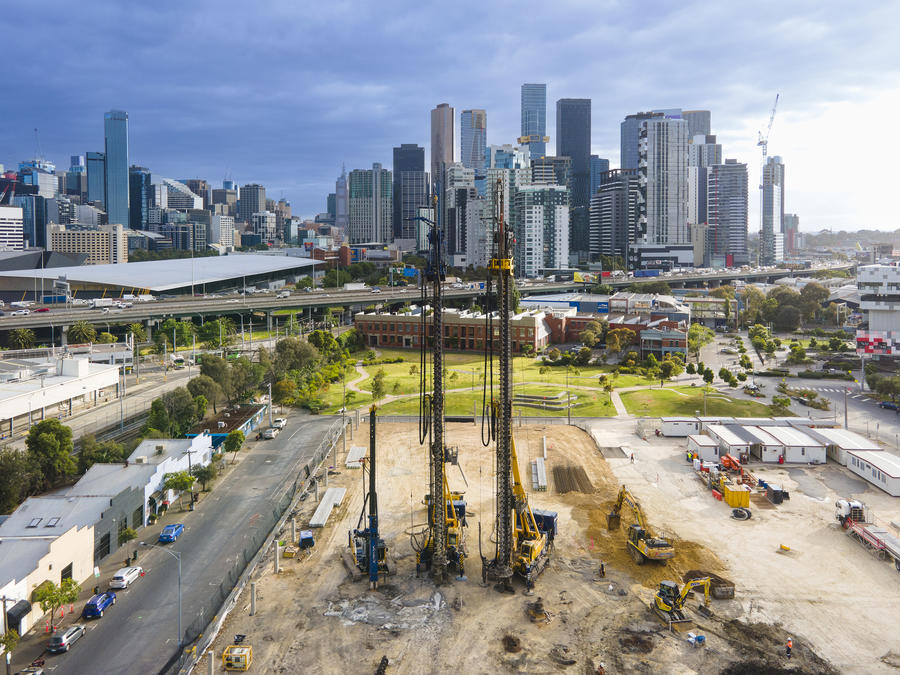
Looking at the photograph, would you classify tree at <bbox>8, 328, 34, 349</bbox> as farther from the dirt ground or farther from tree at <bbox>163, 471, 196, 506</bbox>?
the dirt ground

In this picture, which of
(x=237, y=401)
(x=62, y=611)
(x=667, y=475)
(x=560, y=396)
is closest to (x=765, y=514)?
(x=667, y=475)

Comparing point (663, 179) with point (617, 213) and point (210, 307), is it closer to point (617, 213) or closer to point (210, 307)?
point (617, 213)

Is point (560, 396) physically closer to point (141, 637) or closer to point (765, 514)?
point (765, 514)

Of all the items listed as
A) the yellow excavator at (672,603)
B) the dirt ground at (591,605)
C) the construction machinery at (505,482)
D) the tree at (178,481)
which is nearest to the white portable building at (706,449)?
the dirt ground at (591,605)

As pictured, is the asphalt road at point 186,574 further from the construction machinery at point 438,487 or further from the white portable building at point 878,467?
the white portable building at point 878,467

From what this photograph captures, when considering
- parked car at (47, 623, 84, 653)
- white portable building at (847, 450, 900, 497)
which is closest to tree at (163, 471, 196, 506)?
parked car at (47, 623, 84, 653)

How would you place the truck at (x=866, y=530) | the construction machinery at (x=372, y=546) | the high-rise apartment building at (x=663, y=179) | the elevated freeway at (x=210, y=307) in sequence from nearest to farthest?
the construction machinery at (x=372, y=546)
the truck at (x=866, y=530)
the elevated freeway at (x=210, y=307)
the high-rise apartment building at (x=663, y=179)
